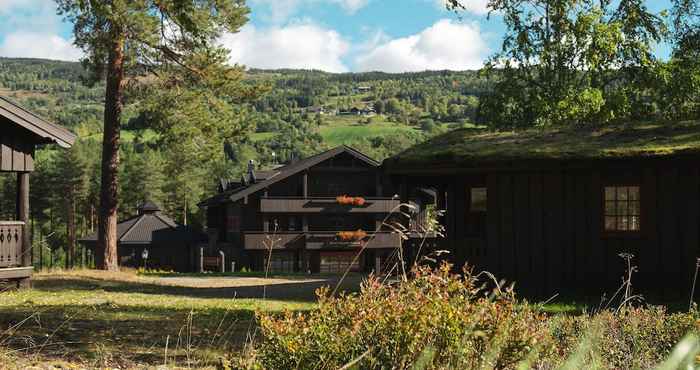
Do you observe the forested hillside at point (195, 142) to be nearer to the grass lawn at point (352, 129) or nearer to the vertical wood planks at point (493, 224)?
the grass lawn at point (352, 129)

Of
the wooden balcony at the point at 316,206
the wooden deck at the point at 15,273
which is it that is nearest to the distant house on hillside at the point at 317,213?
the wooden balcony at the point at 316,206

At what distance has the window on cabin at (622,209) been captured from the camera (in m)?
14.8

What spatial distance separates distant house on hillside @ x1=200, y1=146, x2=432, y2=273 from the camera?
4244 cm

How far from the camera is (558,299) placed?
15.1m

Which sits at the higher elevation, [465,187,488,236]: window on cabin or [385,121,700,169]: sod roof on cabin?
[385,121,700,169]: sod roof on cabin

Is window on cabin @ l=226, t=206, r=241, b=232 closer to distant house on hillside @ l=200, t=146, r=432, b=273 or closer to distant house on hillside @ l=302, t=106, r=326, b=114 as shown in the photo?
distant house on hillside @ l=200, t=146, r=432, b=273

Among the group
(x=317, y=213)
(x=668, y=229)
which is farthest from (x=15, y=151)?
(x=317, y=213)

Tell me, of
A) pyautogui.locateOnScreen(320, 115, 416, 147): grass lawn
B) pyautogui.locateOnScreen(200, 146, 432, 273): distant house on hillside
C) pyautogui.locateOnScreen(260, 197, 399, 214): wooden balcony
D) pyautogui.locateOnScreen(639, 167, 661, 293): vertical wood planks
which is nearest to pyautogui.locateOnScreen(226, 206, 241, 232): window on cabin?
pyautogui.locateOnScreen(200, 146, 432, 273): distant house on hillside

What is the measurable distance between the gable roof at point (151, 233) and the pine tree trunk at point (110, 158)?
30695mm

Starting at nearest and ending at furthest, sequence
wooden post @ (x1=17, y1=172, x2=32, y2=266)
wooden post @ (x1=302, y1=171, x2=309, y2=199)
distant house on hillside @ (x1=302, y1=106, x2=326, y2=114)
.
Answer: wooden post @ (x1=17, y1=172, x2=32, y2=266) → wooden post @ (x1=302, y1=171, x2=309, y2=199) → distant house on hillside @ (x1=302, y1=106, x2=326, y2=114)

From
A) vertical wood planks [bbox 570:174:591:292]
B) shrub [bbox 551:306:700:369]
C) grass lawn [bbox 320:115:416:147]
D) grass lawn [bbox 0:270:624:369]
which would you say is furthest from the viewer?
grass lawn [bbox 320:115:416:147]

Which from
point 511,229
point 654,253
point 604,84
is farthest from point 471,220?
point 604,84

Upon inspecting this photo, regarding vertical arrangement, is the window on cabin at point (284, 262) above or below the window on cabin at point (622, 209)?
below

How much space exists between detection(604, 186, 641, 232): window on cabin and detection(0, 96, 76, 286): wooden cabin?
35.9ft
